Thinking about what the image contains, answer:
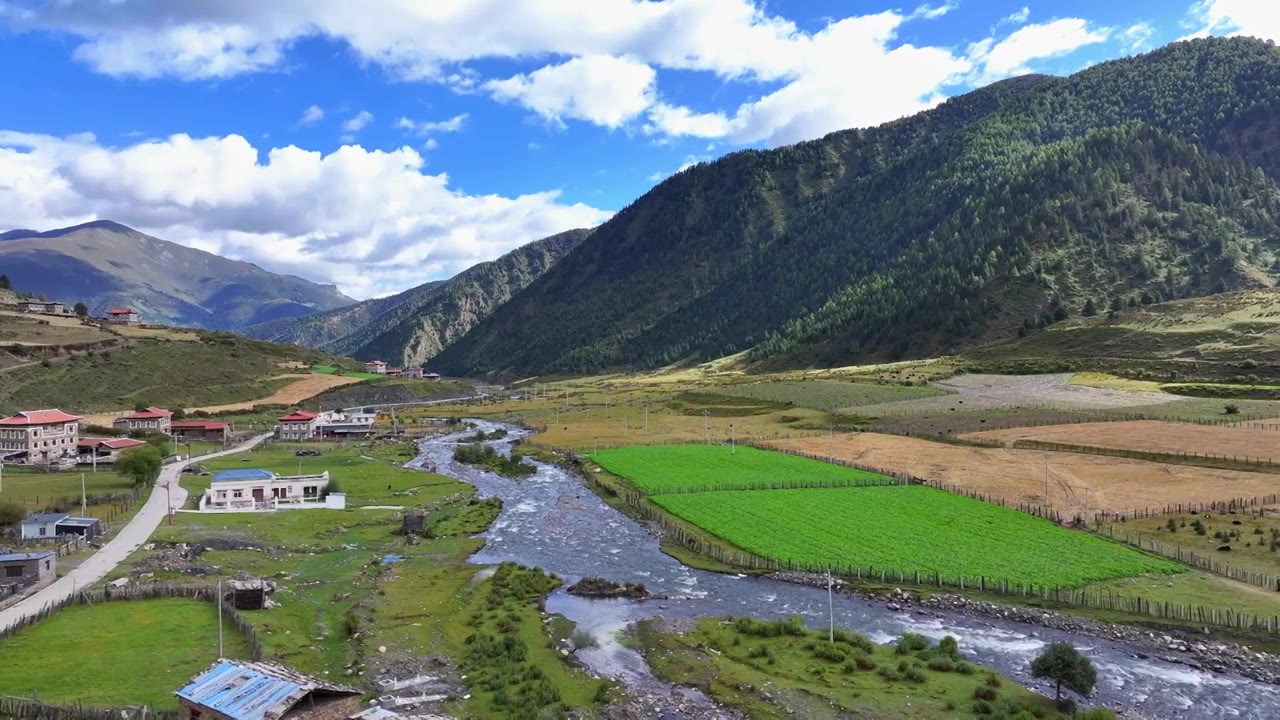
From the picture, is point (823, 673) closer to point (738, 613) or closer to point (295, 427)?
point (738, 613)

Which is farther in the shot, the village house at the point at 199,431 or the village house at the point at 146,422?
the village house at the point at 199,431

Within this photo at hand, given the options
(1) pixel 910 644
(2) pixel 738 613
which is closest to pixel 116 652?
(2) pixel 738 613

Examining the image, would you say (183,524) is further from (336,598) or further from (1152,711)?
(1152,711)

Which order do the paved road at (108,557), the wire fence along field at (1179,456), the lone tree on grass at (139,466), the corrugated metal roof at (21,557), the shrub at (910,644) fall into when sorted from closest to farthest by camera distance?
the shrub at (910,644) < the paved road at (108,557) < the corrugated metal roof at (21,557) < the wire fence along field at (1179,456) < the lone tree on grass at (139,466)

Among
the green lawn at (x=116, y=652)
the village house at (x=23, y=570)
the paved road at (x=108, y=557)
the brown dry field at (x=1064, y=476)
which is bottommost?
the brown dry field at (x=1064, y=476)

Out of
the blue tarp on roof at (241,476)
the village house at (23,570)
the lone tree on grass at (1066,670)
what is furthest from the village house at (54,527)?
the lone tree on grass at (1066,670)

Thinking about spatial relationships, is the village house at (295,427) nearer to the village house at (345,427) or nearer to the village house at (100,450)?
the village house at (345,427)

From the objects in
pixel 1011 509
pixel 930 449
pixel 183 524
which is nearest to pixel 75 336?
pixel 183 524
